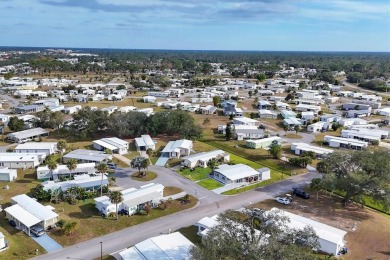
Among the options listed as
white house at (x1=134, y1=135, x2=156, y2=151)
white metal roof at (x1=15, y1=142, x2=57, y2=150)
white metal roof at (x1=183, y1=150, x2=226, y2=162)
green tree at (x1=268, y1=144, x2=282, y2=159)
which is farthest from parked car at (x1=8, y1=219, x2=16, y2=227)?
green tree at (x1=268, y1=144, x2=282, y2=159)

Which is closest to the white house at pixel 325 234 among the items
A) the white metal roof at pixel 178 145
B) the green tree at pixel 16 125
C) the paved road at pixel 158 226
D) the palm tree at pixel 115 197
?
the paved road at pixel 158 226

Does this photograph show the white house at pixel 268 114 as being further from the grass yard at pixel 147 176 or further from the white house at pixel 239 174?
the grass yard at pixel 147 176

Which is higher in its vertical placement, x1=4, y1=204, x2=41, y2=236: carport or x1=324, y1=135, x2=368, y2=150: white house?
x1=324, y1=135, x2=368, y2=150: white house

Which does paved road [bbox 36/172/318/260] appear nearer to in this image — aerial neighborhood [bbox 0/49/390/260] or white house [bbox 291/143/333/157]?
aerial neighborhood [bbox 0/49/390/260]

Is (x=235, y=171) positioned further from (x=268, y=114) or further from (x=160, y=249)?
(x=268, y=114)

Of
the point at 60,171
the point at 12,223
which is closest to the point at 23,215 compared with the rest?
the point at 12,223

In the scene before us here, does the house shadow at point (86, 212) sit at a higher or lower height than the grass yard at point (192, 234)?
higher

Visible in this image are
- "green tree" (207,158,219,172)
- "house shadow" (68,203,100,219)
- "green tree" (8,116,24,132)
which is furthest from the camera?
"green tree" (8,116,24,132)

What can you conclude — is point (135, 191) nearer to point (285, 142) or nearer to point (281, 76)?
point (285, 142)
